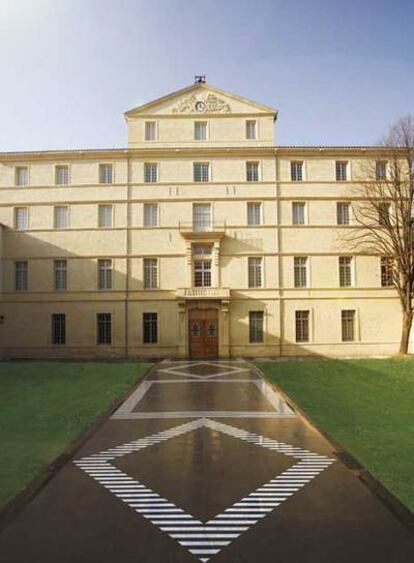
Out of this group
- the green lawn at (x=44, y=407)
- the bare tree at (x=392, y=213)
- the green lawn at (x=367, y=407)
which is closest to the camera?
the green lawn at (x=367, y=407)

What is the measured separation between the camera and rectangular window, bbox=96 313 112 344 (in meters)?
32.5

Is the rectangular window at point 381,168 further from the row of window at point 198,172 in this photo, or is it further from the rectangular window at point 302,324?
the rectangular window at point 302,324

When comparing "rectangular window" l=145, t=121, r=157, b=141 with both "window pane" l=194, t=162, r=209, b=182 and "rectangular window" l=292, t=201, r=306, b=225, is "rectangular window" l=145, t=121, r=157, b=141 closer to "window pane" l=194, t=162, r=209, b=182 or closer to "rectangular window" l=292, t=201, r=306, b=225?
"window pane" l=194, t=162, r=209, b=182

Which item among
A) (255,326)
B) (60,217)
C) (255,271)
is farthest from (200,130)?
(255,326)

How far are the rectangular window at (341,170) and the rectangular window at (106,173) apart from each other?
17398 mm

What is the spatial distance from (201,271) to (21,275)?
1377 cm

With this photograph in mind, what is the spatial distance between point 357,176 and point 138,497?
103ft

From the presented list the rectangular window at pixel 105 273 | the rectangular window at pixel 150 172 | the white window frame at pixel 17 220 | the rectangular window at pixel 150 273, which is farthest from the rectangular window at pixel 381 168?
the white window frame at pixel 17 220

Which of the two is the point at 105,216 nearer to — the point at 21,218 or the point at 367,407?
the point at 21,218

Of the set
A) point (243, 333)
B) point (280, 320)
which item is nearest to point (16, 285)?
point (243, 333)

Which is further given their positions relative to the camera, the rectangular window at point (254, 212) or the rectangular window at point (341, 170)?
the rectangular window at point (341, 170)

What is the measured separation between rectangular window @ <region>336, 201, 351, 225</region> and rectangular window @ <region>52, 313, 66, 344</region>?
72.5 ft

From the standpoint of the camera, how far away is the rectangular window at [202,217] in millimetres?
32688

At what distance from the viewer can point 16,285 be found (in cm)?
3316
